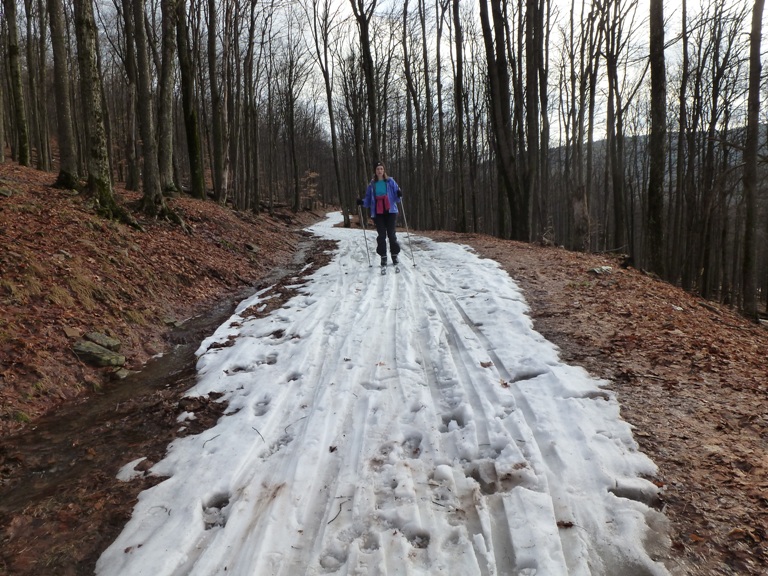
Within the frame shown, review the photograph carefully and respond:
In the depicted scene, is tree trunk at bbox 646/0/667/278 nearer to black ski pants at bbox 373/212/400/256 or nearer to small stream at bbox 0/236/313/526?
black ski pants at bbox 373/212/400/256

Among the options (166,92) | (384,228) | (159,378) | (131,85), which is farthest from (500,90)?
(131,85)

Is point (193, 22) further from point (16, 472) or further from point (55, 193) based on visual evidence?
point (16, 472)

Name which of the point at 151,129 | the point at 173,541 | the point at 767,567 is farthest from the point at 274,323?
the point at 151,129

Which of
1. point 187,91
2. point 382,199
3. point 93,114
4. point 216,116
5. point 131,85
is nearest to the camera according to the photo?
point 93,114

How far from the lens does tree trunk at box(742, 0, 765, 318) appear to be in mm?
11148

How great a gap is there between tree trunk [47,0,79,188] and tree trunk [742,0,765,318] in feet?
56.0

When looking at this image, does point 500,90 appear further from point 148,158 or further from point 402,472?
point 402,472

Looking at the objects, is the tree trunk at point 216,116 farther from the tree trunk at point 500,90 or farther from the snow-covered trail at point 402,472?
the snow-covered trail at point 402,472

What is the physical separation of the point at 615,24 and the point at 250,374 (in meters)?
19.7

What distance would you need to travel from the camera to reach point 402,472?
273 centimetres

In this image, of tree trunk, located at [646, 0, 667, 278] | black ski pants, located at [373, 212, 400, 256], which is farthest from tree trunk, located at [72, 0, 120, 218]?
tree trunk, located at [646, 0, 667, 278]

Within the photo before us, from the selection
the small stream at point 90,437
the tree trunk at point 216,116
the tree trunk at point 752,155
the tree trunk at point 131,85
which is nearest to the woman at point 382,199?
the small stream at point 90,437

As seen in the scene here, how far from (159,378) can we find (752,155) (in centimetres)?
1530

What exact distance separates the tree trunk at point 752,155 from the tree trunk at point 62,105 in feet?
56.0
